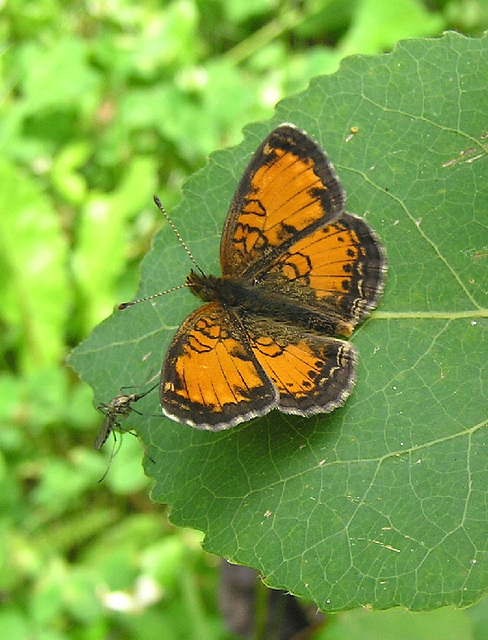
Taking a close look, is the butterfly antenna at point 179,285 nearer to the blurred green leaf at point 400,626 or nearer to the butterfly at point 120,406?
the butterfly at point 120,406

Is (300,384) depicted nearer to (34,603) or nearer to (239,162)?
(239,162)

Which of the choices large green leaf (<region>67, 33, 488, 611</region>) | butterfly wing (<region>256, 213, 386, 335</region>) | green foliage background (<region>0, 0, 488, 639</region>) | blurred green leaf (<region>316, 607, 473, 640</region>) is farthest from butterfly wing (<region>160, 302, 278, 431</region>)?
green foliage background (<region>0, 0, 488, 639</region>)

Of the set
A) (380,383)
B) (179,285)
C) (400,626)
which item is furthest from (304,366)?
(400,626)

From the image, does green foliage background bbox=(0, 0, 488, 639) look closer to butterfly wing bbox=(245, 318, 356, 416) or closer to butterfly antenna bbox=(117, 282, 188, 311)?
butterfly antenna bbox=(117, 282, 188, 311)

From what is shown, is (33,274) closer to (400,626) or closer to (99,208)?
(99,208)

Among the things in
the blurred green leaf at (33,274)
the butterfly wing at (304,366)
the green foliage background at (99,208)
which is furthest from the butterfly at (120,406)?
the blurred green leaf at (33,274)

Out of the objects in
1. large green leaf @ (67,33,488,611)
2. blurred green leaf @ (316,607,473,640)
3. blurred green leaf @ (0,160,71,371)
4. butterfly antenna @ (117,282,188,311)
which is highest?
blurred green leaf @ (0,160,71,371)

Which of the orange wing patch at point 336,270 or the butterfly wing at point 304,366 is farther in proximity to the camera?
the orange wing patch at point 336,270
